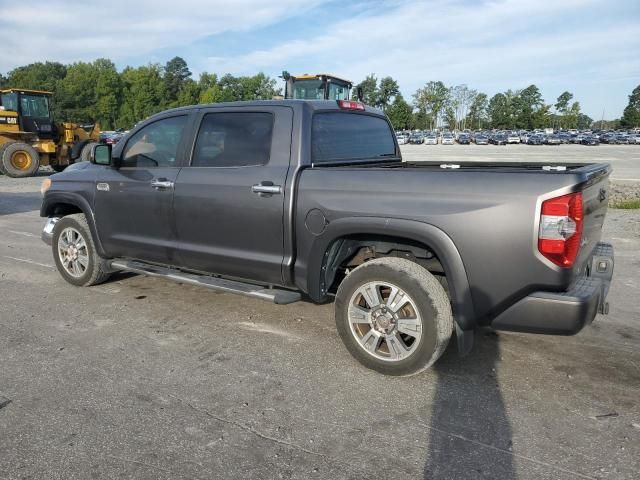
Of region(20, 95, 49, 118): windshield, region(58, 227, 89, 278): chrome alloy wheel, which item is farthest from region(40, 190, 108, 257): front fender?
region(20, 95, 49, 118): windshield

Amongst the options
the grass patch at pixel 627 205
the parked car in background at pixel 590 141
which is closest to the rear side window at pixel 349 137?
the grass patch at pixel 627 205

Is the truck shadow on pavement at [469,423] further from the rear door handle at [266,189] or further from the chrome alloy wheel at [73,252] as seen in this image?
the chrome alloy wheel at [73,252]

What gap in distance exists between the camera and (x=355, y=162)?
442 cm

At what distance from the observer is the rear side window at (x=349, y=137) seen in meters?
4.13

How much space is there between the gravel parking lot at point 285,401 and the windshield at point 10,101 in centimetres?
1729

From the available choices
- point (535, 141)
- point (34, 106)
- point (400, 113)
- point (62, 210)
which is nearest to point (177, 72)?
point (400, 113)

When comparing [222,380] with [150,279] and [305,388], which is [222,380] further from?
[150,279]

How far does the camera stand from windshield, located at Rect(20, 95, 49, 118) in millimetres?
19328

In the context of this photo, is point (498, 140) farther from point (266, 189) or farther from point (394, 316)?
point (394, 316)

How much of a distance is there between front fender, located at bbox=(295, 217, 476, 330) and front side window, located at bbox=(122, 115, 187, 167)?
5.39 ft

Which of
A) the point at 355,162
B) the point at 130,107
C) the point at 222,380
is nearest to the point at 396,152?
the point at 355,162

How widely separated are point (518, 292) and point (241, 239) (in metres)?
2.06

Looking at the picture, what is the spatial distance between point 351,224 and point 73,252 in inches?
135

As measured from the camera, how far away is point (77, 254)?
5523 millimetres
